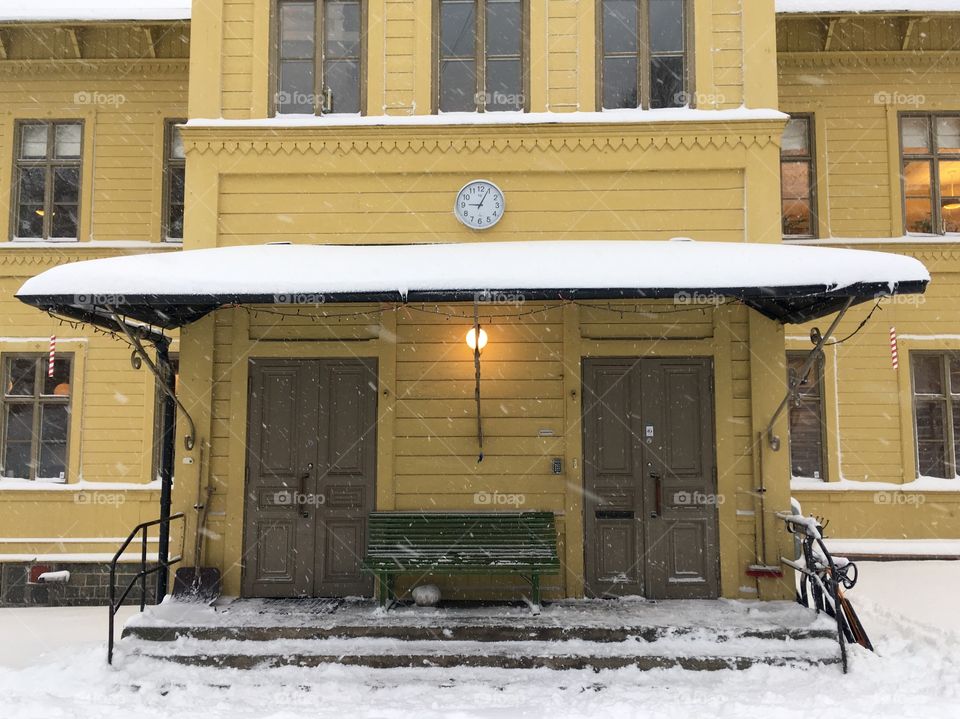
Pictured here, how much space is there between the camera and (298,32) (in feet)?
27.0

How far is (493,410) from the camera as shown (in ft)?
25.0

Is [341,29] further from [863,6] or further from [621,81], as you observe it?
[863,6]

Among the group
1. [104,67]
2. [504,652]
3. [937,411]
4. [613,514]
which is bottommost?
[504,652]

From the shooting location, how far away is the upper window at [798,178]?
1132 cm

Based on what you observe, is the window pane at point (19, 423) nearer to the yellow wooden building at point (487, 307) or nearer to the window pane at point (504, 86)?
the yellow wooden building at point (487, 307)

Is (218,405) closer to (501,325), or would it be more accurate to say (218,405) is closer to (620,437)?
(501,325)

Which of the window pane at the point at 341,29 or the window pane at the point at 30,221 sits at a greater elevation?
the window pane at the point at 341,29

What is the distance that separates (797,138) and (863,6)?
1946 millimetres

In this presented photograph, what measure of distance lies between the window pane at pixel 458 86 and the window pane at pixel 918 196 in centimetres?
727

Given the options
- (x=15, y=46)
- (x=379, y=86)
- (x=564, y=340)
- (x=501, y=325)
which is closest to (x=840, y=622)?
(x=564, y=340)

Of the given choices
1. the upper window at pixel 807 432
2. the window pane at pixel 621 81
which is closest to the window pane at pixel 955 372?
the upper window at pixel 807 432

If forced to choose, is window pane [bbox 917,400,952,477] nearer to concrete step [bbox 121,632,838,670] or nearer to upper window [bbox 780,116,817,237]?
upper window [bbox 780,116,817,237]

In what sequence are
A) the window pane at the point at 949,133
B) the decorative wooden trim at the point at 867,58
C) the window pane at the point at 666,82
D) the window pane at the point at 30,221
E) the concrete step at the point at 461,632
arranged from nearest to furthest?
the concrete step at the point at 461,632 → the window pane at the point at 666,82 → the decorative wooden trim at the point at 867,58 → the window pane at the point at 949,133 → the window pane at the point at 30,221

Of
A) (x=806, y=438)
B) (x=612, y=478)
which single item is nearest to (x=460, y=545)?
(x=612, y=478)
